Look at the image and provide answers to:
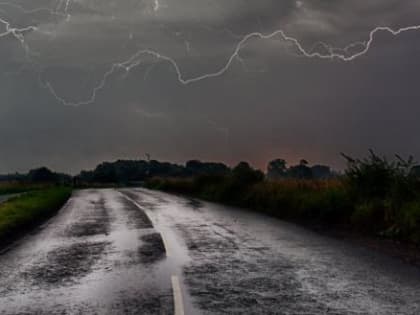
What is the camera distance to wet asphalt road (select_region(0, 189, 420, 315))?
7.00m

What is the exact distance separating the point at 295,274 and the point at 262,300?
1981 millimetres

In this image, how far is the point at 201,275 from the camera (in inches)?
356

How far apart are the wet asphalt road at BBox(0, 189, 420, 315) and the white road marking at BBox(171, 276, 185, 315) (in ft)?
0.04

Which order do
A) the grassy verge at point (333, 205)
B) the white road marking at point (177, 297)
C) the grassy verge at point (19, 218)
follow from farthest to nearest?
the grassy verge at point (19, 218), the grassy verge at point (333, 205), the white road marking at point (177, 297)

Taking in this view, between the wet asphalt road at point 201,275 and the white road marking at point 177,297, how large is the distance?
0.01 m

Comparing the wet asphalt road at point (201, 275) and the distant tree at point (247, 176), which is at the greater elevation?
the distant tree at point (247, 176)

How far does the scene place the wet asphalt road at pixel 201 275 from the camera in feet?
23.0

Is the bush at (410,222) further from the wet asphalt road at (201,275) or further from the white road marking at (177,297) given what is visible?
the white road marking at (177,297)

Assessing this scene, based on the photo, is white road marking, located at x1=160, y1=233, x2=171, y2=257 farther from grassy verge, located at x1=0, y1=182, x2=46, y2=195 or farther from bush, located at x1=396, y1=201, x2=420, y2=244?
grassy verge, located at x1=0, y1=182, x2=46, y2=195

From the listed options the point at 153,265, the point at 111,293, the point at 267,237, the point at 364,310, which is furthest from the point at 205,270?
the point at 267,237

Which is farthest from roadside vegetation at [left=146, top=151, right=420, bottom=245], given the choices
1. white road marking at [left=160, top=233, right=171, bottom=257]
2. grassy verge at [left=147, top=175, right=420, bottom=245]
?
white road marking at [left=160, top=233, right=171, bottom=257]

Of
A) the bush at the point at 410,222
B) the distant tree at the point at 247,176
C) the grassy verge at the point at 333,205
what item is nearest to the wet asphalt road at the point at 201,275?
the bush at the point at 410,222

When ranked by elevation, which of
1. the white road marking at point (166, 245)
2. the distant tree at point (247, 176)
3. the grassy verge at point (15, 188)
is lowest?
the white road marking at point (166, 245)

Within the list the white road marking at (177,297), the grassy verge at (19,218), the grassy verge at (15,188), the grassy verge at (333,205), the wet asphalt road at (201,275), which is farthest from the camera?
the grassy verge at (15,188)
